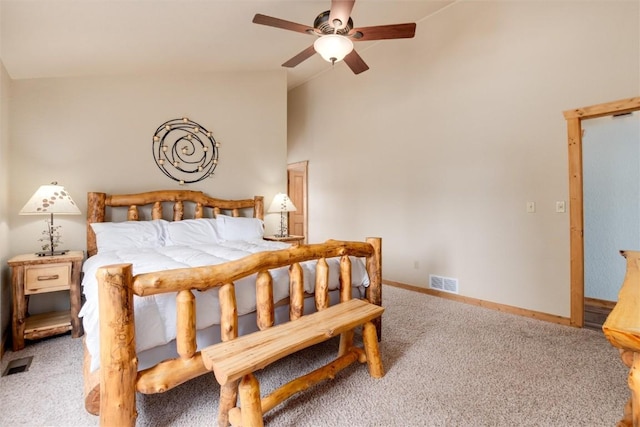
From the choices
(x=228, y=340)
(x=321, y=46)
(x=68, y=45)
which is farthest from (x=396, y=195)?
(x=68, y=45)

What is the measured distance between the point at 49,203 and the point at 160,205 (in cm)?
100

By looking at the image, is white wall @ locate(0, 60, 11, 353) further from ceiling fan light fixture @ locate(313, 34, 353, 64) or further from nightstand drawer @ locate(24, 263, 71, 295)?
ceiling fan light fixture @ locate(313, 34, 353, 64)

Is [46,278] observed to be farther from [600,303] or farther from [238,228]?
[600,303]

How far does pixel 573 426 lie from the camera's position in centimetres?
154

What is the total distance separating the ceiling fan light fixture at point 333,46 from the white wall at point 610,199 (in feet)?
10.6

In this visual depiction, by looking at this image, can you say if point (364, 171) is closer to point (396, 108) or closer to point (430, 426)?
point (396, 108)

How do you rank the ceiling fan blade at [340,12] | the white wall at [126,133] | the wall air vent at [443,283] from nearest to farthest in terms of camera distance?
the ceiling fan blade at [340,12] < the white wall at [126,133] < the wall air vent at [443,283]

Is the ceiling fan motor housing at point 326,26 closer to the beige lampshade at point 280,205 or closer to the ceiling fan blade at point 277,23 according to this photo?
the ceiling fan blade at point 277,23

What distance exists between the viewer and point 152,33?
264 centimetres

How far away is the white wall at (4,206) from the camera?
2377 mm

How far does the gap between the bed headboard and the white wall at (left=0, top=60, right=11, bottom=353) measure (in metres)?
0.57

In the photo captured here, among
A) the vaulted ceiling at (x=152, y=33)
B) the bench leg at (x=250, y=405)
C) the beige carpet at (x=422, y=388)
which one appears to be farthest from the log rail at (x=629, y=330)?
the vaulted ceiling at (x=152, y=33)

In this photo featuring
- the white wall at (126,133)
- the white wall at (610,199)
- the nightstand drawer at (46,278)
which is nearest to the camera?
the nightstand drawer at (46,278)

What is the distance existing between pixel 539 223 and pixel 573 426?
1983mm
